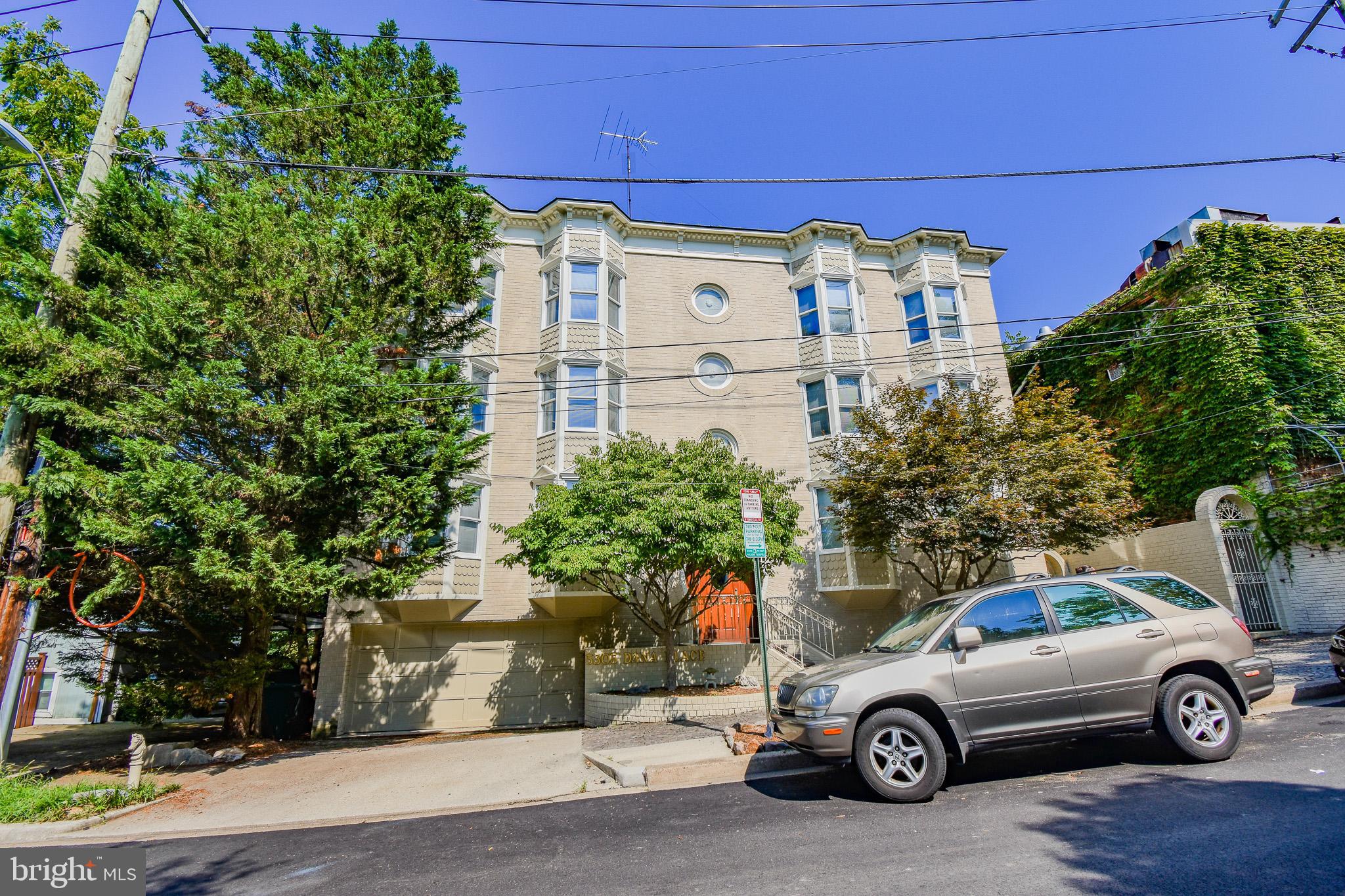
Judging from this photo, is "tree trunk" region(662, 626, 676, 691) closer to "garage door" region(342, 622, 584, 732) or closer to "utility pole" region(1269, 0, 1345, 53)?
"garage door" region(342, 622, 584, 732)

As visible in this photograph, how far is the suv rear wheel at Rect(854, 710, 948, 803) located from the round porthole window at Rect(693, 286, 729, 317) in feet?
50.2

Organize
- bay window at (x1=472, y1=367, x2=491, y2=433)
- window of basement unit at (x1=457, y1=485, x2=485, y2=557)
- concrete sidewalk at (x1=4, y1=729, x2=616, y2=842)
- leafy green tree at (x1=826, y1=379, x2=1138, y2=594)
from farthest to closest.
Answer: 1. bay window at (x1=472, y1=367, x2=491, y2=433)
2. window of basement unit at (x1=457, y1=485, x2=485, y2=557)
3. leafy green tree at (x1=826, y1=379, x2=1138, y2=594)
4. concrete sidewalk at (x1=4, y1=729, x2=616, y2=842)

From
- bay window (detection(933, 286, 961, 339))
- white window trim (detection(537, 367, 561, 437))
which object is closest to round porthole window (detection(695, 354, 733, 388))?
white window trim (detection(537, 367, 561, 437))

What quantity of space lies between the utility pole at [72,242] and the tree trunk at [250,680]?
265 centimetres

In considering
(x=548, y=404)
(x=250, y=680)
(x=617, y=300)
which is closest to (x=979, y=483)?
(x=548, y=404)

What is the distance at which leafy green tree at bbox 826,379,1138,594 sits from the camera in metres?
12.8

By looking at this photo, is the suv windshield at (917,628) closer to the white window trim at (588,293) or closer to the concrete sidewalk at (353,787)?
the concrete sidewalk at (353,787)

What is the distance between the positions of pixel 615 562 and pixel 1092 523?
32.2 ft

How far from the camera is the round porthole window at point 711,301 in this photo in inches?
763

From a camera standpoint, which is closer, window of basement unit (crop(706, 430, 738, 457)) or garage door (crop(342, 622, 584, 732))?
garage door (crop(342, 622, 584, 732))

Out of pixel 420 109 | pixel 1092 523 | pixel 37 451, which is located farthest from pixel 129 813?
pixel 1092 523

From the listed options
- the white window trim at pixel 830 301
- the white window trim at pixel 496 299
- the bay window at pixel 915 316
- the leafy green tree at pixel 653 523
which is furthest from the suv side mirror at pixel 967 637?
the bay window at pixel 915 316

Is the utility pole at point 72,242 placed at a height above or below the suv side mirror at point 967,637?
above

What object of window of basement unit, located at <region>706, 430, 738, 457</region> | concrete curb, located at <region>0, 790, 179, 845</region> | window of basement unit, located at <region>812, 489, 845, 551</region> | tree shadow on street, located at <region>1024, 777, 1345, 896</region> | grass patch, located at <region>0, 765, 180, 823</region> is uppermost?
window of basement unit, located at <region>706, 430, 738, 457</region>
